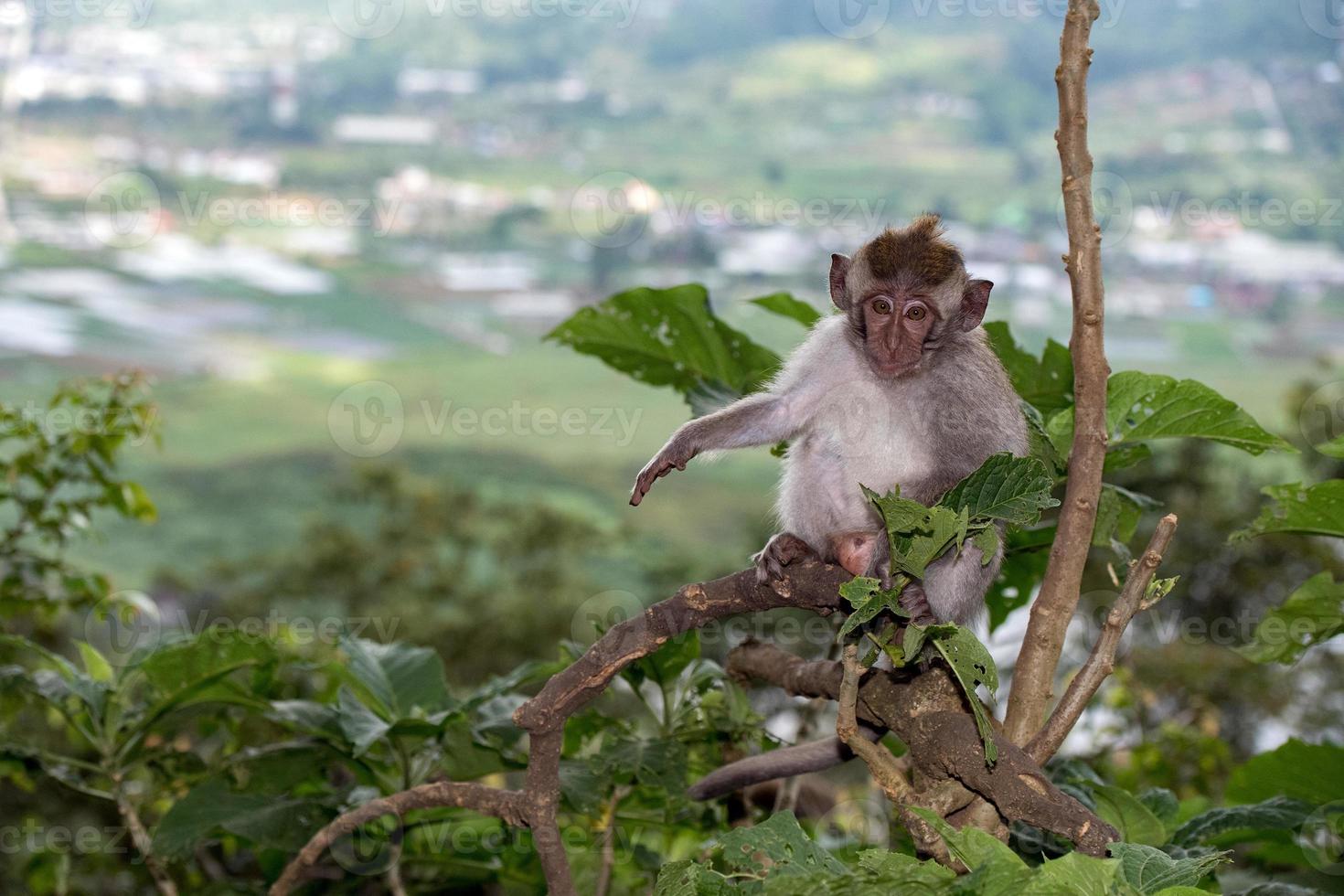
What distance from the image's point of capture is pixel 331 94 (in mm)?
12828

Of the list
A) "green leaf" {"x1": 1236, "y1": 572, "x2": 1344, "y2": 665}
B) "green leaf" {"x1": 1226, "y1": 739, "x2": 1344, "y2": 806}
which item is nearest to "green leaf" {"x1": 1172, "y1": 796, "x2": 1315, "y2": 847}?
"green leaf" {"x1": 1226, "y1": 739, "x2": 1344, "y2": 806}

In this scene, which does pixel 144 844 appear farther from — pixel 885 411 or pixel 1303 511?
pixel 1303 511

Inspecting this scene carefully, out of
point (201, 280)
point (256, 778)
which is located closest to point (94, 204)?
point (201, 280)

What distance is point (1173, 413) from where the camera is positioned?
201 cm

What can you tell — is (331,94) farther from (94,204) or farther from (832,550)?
(832,550)

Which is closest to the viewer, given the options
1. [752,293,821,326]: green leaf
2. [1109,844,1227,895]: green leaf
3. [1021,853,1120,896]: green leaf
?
[1021,853,1120,896]: green leaf

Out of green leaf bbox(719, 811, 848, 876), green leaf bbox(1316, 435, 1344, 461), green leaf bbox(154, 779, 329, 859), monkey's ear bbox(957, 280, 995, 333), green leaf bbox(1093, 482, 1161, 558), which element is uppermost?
monkey's ear bbox(957, 280, 995, 333)

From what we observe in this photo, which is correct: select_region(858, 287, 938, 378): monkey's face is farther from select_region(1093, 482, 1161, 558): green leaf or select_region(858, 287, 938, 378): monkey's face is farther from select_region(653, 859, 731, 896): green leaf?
select_region(653, 859, 731, 896): green leaf

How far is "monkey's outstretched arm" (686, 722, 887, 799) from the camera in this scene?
2057 millimetres

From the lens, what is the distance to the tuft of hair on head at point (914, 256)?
2275mm

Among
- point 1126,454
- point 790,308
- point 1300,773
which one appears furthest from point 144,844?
point 1300,773

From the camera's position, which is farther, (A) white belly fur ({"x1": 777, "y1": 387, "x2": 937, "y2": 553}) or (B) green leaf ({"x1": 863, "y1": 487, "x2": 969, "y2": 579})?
(A) white belly fur ({"x1": 777, "y1": 387, "x2": 937, "y2": 553})

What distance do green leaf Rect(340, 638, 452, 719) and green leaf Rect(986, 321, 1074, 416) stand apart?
1240mm

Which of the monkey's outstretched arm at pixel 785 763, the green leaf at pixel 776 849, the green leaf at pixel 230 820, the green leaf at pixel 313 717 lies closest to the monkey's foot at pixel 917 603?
the monkey's outstretched arm at pixel 785 763
